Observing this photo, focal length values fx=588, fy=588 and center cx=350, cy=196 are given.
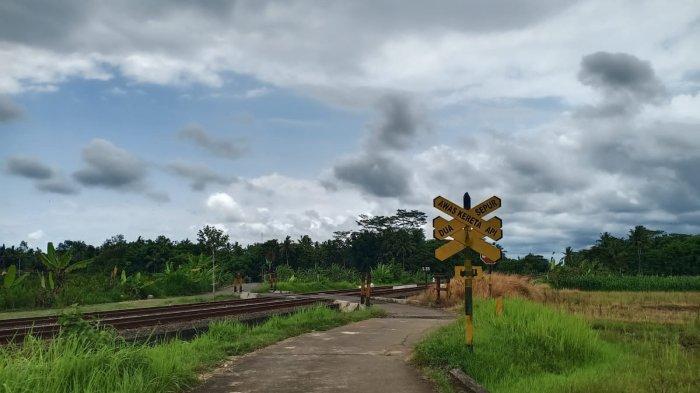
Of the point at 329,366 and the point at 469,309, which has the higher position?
the point at 469,309

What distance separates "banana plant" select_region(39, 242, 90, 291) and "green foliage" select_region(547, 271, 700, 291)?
37.5 metres

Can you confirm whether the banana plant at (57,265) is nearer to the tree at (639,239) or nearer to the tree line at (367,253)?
the tree line at (367,253)

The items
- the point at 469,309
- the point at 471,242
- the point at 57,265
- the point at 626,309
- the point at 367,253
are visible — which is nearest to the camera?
the point at 469,309

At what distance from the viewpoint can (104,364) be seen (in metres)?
7.32

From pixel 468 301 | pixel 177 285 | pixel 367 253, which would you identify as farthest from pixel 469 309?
pixel 367 253

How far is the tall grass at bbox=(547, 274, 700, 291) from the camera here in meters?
50.2

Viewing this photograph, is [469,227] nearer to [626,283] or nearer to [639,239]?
[626,283]

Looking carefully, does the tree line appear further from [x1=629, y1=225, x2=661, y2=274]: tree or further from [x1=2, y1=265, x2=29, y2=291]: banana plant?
[x1=2, y1=265, x2=29, y2=291]: banana plant

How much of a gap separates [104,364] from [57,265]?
983 inches

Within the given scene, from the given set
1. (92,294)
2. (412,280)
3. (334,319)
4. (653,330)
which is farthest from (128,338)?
(412,280)

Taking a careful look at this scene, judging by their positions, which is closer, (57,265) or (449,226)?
(449,226)

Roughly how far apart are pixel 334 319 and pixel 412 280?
38690 millimetres

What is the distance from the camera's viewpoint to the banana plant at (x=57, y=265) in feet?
94.7

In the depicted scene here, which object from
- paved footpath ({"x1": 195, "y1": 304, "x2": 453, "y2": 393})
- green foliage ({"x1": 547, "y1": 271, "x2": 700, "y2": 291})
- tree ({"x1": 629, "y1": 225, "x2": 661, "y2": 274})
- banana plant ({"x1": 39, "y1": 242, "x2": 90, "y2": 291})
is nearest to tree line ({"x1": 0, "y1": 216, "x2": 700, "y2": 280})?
tree ({"x1": 629, "y1": 225, "x2": 661, "y2": 274})
